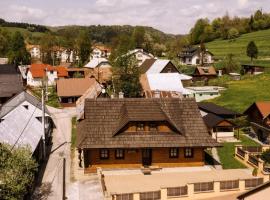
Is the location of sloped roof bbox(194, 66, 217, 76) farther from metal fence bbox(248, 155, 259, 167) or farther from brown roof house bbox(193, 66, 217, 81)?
metal fence bbox(248, 155, 259, 167)

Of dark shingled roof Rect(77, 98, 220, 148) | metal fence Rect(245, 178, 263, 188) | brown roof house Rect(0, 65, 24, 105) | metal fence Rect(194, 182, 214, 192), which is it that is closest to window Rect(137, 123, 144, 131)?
dark shingled roof Rect(77, 98, 220, 148)

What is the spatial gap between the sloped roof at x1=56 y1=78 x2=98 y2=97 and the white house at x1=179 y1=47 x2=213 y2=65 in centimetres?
5572

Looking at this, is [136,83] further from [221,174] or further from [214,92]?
[221,174]

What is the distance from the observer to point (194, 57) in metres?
117

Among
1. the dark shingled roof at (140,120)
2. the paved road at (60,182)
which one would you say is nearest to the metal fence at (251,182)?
the dark shingled roof at (140,120)

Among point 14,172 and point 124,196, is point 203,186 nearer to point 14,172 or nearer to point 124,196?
point 124,196

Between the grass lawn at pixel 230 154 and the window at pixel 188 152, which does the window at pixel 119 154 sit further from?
the grass lawn at pixel 230 154

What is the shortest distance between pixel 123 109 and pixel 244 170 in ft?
41.1

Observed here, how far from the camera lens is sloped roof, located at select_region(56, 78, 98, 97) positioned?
2480 inches

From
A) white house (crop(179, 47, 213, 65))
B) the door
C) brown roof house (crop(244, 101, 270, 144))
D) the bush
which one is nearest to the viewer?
the door

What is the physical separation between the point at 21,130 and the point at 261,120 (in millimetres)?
27694

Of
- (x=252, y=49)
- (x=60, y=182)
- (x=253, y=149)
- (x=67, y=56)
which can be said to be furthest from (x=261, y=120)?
(x=67, y=56)

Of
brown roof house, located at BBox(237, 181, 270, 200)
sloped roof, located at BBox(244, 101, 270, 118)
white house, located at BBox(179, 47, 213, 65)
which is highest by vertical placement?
white house, located at BBox(179, 47, 213, 65)

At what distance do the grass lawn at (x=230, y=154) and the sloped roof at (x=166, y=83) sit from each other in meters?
19.1
